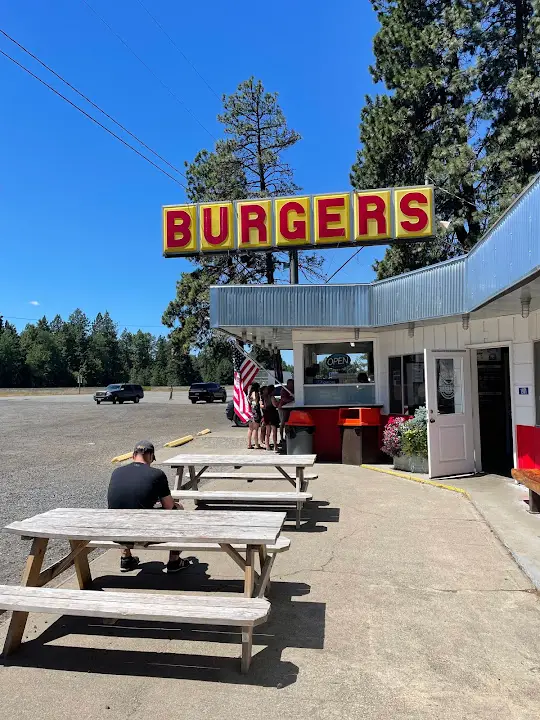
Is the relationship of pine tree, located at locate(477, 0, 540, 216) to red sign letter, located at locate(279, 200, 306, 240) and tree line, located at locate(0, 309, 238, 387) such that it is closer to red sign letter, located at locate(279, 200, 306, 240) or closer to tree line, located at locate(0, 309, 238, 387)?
red sign letter, located at locate(279, 200, 306, 240)

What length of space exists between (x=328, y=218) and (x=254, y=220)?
180cm

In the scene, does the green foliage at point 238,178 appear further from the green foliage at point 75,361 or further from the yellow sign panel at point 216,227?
the green foliage at point 75,361

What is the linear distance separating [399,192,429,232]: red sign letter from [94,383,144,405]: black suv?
34189mm

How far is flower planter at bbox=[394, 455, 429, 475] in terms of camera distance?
9695 millimetres

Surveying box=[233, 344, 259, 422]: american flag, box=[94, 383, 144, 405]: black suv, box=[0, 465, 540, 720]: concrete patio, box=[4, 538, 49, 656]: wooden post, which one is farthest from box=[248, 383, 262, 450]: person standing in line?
box=[94, 383, 144, 405]: black suv

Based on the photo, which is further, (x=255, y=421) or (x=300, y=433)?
(x=255, y=421)

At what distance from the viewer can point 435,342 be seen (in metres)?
10.4

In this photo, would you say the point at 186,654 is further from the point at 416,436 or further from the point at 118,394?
the point at 118,394

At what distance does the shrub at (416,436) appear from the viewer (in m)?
9.67

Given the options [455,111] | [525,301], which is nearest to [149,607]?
[525,301]

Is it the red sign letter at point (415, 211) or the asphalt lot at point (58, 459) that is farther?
the red sign letter at point (415, 211)

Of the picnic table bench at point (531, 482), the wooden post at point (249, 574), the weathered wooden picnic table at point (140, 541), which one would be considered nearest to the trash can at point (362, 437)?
the picnic table bench at point (531, 482)

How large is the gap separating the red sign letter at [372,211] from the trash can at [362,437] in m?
4.69

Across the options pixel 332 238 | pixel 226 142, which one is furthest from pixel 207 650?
pixel 226 142
